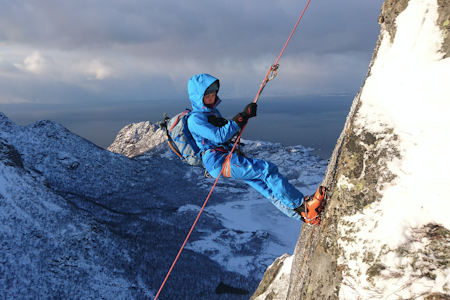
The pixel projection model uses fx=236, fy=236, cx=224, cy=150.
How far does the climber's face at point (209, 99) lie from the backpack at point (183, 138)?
57cm

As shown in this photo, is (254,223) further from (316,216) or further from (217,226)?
(316,216)

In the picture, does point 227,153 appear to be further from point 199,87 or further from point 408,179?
point 408,179

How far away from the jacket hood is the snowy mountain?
47.3 metres

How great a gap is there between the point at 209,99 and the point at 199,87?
0.41m

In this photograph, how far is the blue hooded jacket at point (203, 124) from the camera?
5.83 meters

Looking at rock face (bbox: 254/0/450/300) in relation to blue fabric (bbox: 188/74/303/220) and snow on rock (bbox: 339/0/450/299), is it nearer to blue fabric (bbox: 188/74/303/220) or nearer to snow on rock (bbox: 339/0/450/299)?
snow on rock (bbox: 339/0/450/299)

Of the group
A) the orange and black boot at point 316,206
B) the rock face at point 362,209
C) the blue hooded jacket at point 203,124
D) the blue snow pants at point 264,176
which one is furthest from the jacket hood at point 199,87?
the rock face at point 362,209

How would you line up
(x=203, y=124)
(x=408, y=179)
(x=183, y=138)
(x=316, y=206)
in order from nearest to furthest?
(x=408, y=179) → (x=316, y=206) → (x=203, y=124) → (x=183, y=138)

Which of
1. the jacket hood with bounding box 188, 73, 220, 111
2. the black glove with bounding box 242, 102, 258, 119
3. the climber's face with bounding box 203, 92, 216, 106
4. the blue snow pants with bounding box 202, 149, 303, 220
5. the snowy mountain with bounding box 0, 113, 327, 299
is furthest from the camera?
the snowy mountain with bounding box 0, 113, 327, 299

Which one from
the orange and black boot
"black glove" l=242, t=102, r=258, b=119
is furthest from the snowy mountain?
the orange and black boot

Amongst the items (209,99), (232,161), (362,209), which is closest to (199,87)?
(209,99)

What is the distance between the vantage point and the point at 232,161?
20.3ft

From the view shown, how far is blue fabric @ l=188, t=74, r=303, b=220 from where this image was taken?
228 inches

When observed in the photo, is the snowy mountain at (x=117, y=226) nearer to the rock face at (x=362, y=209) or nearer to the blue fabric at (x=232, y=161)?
the blue fabric at (x=232, y=161)
